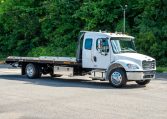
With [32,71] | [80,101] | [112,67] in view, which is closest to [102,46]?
[112,67]

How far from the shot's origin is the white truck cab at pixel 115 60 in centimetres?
1884

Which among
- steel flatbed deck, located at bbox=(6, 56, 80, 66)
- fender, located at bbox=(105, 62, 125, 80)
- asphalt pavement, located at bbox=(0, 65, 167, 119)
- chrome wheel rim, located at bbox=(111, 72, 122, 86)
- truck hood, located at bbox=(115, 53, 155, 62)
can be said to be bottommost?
asphalt pavement, located at bbox=(0, 65, 167, 119)

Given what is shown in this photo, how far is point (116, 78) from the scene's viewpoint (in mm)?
18953

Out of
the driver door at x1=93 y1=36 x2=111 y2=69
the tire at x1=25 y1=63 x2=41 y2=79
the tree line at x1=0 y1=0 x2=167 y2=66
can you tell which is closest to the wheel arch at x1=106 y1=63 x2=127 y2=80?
the driver door at x1=93 y1=36 x2=111 y2=69

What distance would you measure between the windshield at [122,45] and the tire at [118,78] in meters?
1.07

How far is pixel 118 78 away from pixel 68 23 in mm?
26343

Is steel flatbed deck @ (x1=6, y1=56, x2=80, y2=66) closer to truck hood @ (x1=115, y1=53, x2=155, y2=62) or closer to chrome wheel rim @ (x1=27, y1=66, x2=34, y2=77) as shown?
chrome wheel rim @ (x1=27, y1=66, x2=34, y2=77)

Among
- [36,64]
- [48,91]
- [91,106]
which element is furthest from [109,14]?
[91,106]

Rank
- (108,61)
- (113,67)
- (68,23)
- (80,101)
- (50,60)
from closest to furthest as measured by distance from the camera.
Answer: (80,101) → (113,67) → (108,61) → (50,60) → (68,23)

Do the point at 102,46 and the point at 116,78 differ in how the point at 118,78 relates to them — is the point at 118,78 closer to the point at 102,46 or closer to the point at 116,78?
the point at 116,78

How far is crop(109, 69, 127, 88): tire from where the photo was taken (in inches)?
739

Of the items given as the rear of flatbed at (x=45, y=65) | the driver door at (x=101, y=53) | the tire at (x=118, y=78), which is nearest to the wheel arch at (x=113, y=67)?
the tire at (x=118, y=78)

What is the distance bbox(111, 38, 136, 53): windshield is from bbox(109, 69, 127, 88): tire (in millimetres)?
1073

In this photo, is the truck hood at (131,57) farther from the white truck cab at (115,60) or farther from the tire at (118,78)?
the tire at (118,78)
